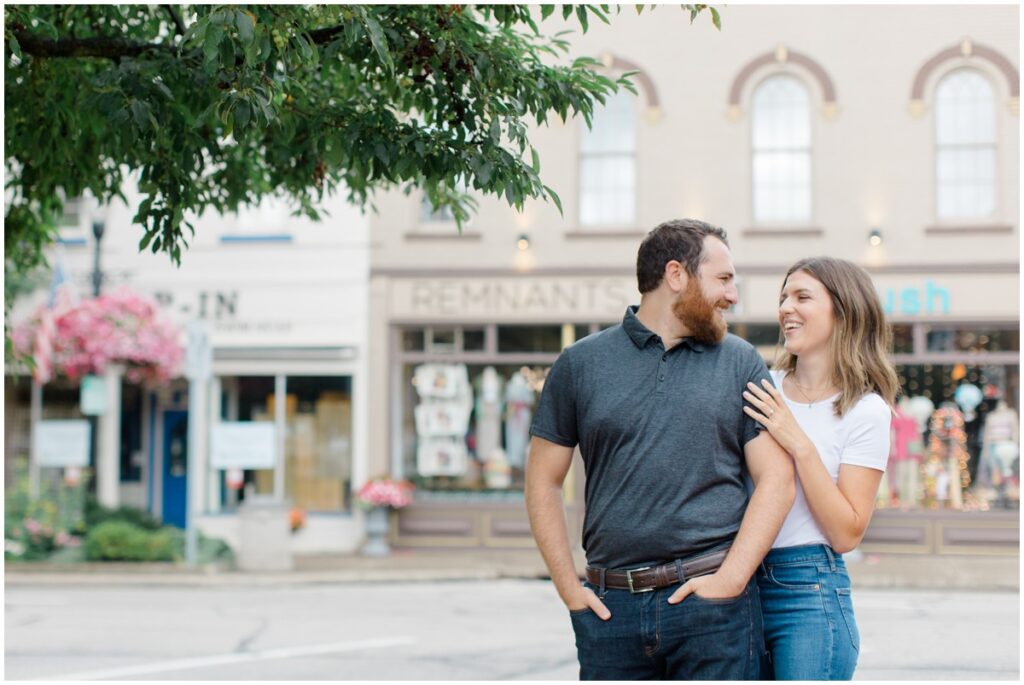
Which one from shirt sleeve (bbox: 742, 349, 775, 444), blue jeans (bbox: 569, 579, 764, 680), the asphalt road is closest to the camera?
blue jeans (bbox: 569, 579, 764, 680)

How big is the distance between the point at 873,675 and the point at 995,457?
9.06 metres

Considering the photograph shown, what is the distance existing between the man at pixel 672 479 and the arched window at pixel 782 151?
44.6 feet

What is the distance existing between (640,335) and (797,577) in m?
0.85

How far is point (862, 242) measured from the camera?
1641 cm

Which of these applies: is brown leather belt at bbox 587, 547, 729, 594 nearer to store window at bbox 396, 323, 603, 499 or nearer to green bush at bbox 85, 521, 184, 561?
green bush at bbox 85, 521, 184, 561

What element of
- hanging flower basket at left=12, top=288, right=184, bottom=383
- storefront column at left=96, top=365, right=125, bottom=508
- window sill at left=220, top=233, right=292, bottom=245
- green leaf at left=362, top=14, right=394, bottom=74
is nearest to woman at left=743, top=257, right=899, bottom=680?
green leaf at left=362, top=14, right=394, bottom=74

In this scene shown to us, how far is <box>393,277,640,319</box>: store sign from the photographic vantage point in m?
16.7

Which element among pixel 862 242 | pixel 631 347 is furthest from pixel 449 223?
pixel 631 347

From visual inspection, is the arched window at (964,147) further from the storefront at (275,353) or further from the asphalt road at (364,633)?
the storefront at (275,353)

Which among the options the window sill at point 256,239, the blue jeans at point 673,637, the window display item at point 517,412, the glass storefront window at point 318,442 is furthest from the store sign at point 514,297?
the blue jeans at point 673,637

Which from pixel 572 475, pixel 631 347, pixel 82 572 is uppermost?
pixel 631 347

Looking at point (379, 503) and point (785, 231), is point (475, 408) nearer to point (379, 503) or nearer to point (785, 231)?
point (379, 503)

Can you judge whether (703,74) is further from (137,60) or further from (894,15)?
(137,60)

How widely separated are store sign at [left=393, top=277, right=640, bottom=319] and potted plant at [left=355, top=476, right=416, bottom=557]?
238 cm
